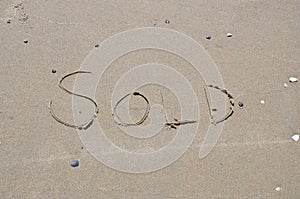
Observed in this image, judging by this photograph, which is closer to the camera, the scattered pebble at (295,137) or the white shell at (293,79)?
the scattered pebble at (295,137)

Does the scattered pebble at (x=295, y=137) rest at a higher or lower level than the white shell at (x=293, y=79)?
lower

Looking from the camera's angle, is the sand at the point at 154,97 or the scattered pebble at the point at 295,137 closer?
the sand at the point at 154,97

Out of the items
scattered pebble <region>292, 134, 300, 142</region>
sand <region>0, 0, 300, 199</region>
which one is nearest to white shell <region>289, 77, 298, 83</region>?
sand <region>0, 0, 300, 199</region>

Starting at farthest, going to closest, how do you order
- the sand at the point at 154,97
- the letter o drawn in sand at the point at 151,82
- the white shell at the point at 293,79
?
1. the white shell at the point at 293,79
2. the letter o drawn in sand at the point at 151,82
3. the sand at the point at 154,97

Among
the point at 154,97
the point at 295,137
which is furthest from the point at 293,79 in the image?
the point at 154,97

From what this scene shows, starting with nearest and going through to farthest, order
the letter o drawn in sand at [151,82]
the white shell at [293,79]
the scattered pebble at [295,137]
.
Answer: the letter o drawn in sand at [151,82] < the scattered pebble at [295,137] < the white shell at [293,79]

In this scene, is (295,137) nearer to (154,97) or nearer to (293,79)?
(293,79)

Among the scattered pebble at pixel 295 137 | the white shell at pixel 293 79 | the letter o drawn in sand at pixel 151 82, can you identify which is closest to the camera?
the letter o drawn in sand at pixel 151 82

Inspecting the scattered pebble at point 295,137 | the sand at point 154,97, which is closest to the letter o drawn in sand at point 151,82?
the sand at point 154,97

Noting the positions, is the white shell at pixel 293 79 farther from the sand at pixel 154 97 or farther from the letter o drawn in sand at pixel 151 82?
the letter o drawn in sand at pixel 151 82

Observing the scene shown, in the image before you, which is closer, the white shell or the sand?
the sand

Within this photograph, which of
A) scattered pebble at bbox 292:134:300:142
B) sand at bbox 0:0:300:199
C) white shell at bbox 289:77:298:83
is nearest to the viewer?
sand at bbox 0:0:300:199

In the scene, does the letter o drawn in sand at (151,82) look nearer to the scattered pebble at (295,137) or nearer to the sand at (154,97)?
the sand at (154,97)

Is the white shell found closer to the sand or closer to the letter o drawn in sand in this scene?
the sand
